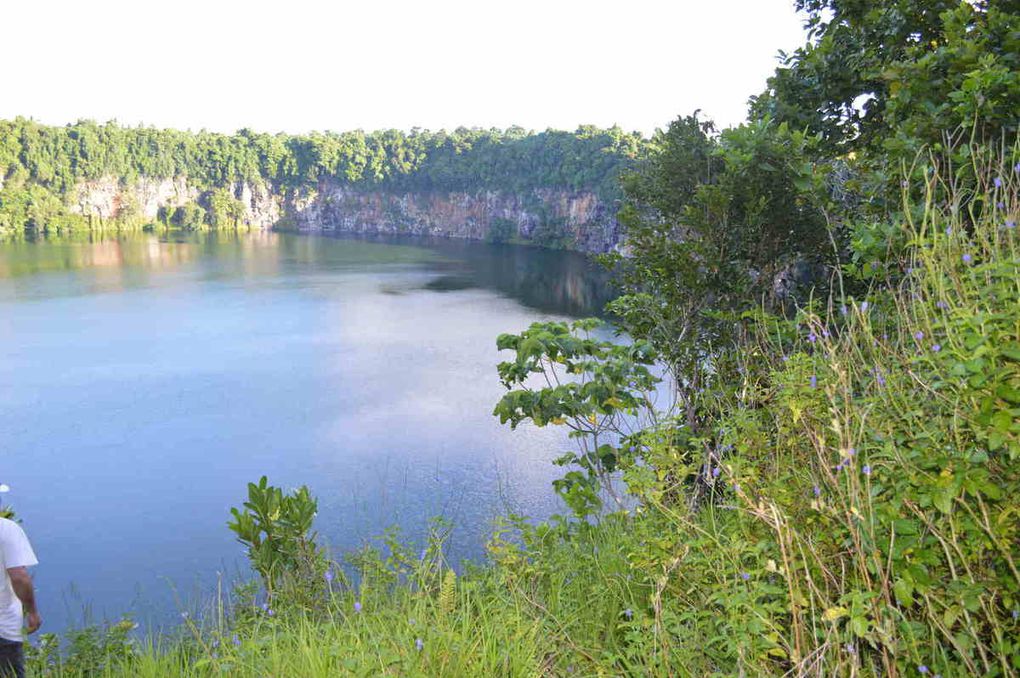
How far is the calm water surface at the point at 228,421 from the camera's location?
1377cm

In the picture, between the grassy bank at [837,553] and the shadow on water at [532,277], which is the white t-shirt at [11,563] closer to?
the grassy bank at [837,553]

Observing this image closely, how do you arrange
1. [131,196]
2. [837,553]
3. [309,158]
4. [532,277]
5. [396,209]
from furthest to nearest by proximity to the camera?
[309,158] < [396,209] < [131,196] < [532,277] < [837,553]

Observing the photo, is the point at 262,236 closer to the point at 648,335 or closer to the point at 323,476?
the point at 323,476

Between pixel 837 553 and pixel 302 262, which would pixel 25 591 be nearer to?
pixel 837 553

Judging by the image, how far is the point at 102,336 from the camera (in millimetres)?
31500

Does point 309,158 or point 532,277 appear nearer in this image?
point 532,277

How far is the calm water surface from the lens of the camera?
13.8 m

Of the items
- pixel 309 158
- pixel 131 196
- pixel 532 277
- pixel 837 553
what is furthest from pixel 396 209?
pixel 837 553

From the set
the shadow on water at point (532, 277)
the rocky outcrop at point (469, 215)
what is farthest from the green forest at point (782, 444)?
the rocky outcrop at point (469, 215)

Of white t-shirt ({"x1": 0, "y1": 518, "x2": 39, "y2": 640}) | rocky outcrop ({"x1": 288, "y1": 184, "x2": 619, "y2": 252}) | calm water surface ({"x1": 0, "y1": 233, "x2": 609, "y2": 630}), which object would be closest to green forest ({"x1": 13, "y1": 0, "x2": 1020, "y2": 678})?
white t-shirt ({"x1": 0, "y1": 518, "x2": 39, "y2": 640})

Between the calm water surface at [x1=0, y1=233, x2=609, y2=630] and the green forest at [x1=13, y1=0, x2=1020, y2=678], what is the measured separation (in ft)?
8.33

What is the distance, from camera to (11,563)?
166 inches

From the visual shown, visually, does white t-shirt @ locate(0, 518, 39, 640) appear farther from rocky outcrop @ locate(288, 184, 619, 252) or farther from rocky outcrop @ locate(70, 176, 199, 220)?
rocky outcrop @ locate(70, 176, 199, 220)

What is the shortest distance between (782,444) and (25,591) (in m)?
4.07
